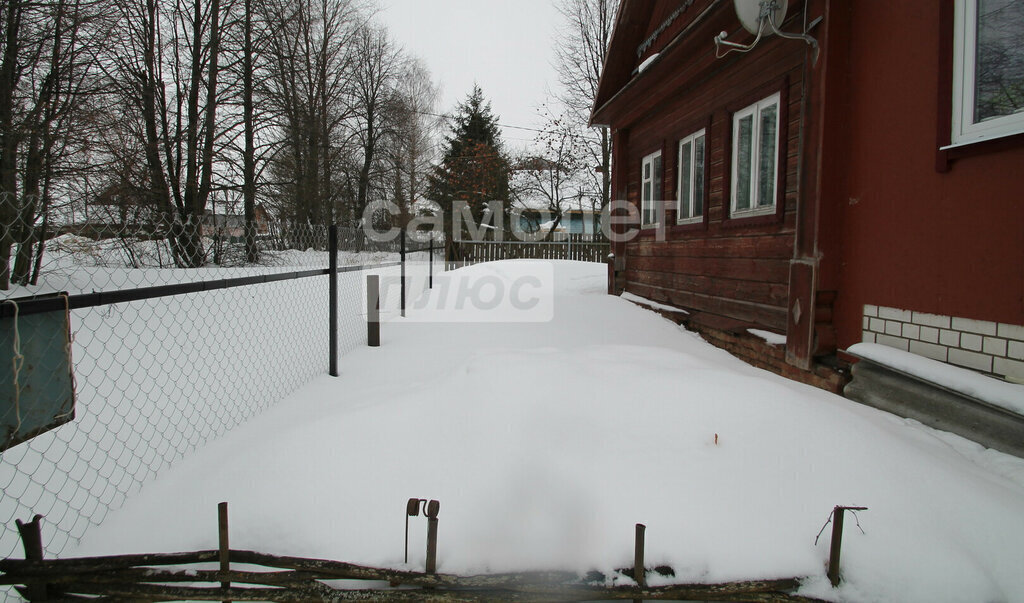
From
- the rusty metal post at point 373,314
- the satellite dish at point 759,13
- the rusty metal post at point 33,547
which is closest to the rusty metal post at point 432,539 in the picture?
the rusty metal post at point 33,547

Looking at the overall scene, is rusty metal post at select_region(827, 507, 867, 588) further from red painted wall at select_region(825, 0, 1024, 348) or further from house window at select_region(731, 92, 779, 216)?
house window at select_region(731, 92, 779, 216)

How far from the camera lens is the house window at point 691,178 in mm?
5805

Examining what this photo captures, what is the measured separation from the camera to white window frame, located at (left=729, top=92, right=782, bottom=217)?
434 centimetres

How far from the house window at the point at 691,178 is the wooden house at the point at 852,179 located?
2 centimetres

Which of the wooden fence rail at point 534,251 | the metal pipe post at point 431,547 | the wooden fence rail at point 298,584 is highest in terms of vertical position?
the wooden fence rail at point 534,251

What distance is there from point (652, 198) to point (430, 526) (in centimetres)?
643

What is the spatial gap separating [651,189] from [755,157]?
2.45 meters

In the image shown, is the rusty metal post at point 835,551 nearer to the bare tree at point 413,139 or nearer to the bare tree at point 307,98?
the bare tree at point 307,98

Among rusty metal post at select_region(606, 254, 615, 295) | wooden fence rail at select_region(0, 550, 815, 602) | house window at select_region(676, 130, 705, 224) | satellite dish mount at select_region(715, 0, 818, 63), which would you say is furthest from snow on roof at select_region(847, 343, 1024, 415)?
rusty metal post at select_region(606, 254, 615, 295)

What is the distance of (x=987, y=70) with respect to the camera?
8.21 feet

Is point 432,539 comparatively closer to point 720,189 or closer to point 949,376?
point 949,376

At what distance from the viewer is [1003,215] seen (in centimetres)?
242

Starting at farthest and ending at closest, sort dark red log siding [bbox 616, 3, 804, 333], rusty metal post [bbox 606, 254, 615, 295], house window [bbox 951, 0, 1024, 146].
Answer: rusty metal post [bbox 606, 254, 615, 295] < dark red log siding [bbox 616, 3, 804, 333] < house window [bbox 951, 0, 1024, 146]

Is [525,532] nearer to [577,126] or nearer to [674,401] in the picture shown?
[674,401]
